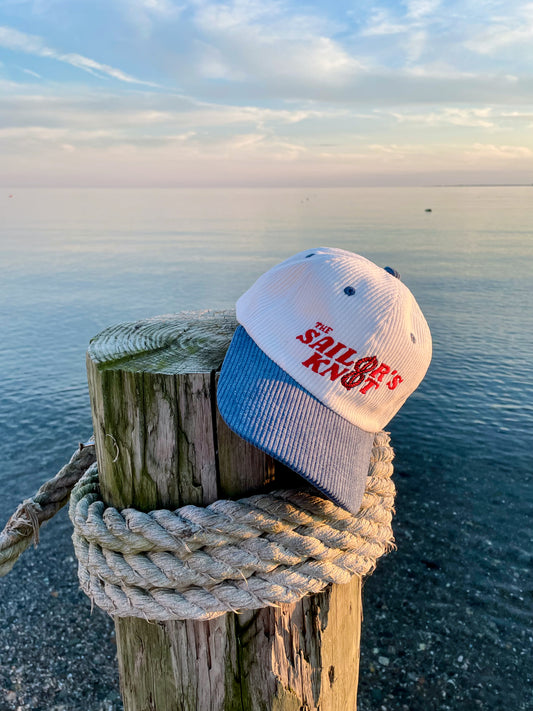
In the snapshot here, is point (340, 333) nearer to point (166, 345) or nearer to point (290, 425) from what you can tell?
point (290, 425)

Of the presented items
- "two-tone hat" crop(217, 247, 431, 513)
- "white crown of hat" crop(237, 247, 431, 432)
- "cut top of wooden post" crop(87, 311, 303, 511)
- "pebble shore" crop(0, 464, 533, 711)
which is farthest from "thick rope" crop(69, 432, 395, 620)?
"pebble shore" crop(0, 464, 533, 711)

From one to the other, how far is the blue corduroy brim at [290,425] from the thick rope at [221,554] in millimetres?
163

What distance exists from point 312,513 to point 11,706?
9461 millimetres

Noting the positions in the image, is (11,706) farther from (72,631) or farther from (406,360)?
(406,360)

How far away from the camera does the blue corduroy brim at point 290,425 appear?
66.5 inches

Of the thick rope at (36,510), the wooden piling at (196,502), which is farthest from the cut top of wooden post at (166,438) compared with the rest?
the thick rope at (36,510)

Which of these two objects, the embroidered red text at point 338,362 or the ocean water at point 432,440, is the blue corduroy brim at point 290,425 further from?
the ocean water at point 432,440

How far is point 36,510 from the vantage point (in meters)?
2.73

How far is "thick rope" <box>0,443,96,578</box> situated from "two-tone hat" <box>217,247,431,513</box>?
4.29 ft

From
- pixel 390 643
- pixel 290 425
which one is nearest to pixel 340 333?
pixel 290 425

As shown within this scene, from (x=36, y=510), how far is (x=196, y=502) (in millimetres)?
1334

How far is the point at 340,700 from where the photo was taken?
204 centimetres

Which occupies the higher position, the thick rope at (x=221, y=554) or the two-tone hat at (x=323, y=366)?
the two-tone hat at (x=323, y=366)

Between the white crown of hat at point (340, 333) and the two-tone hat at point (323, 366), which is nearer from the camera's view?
the two-tone hat at point (323, 366)
